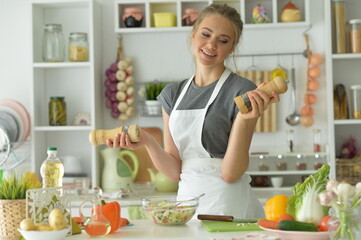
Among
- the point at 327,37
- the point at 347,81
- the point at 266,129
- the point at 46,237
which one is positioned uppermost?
the point at 327,37

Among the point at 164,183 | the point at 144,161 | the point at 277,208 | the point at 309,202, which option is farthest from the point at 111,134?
the point at 144,161

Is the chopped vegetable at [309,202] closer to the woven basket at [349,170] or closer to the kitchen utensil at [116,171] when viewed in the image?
the woven basket at [349,170]

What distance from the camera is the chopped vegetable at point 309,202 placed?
1.86 metres

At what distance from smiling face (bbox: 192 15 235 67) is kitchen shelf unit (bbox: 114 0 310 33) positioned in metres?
1.56

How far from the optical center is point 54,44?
4.22m

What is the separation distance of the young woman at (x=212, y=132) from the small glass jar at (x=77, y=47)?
1.70 metres

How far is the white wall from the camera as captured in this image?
14.0ft

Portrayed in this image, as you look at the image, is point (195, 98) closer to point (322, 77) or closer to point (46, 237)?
point (46, 237)

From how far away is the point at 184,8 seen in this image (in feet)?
14.2

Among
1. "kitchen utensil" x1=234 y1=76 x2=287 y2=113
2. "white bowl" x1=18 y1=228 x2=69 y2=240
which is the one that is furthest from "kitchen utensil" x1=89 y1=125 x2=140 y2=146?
"white bowl" x1=18 y1=228 x2=69 y2=240

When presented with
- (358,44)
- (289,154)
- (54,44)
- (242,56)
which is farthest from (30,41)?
(358,44)

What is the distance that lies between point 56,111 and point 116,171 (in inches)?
22.3

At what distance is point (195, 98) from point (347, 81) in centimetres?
193

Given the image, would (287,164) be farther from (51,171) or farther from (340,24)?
(51,171)
